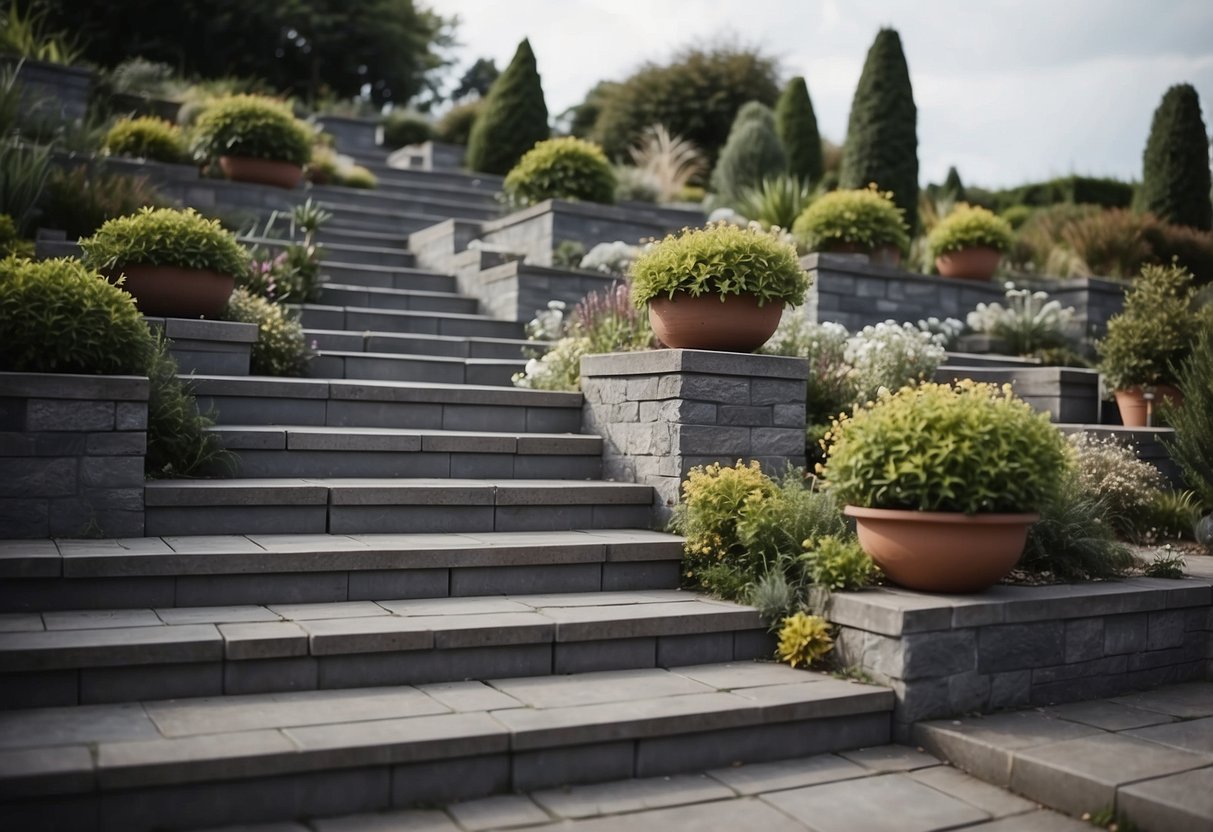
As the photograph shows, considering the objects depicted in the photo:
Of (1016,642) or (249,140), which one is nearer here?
(1016,642)

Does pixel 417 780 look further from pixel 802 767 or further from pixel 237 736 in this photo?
pixel 802 767

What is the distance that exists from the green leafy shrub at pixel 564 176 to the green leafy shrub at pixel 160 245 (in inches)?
170

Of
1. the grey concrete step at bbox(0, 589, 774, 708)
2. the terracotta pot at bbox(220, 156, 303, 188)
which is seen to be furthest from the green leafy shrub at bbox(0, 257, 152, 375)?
the terracotta pot at bbox(220, 156, 303, 188)

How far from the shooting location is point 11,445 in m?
4.18

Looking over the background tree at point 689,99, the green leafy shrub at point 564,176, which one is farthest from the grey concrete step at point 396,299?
the background tree at point 689,99

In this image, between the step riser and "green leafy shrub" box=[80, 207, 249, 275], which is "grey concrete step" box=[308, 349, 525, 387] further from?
the step riser

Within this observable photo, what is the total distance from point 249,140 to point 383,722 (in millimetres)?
7599

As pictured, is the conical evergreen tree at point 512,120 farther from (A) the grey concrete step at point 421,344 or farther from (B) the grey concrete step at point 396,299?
(A) the grey concrete step at point 421,344

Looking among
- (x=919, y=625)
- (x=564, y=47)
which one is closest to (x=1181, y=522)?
(x=919, y=625)

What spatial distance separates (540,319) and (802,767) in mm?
4838

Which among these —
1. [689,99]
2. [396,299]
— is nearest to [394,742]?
[396,299]

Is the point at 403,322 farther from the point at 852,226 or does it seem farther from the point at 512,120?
the point at 512,120

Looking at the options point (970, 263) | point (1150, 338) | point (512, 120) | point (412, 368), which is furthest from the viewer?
point (512, 120)

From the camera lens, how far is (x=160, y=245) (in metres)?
5.89
